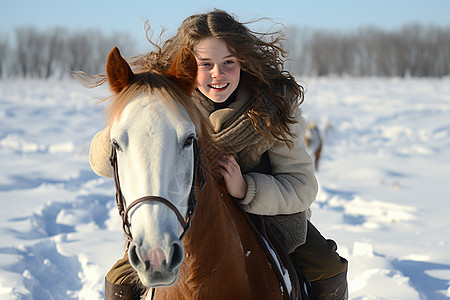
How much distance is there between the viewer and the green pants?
7.86ft

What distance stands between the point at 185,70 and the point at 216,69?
0.67 meters

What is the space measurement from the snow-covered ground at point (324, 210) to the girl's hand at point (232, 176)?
0.56 metres

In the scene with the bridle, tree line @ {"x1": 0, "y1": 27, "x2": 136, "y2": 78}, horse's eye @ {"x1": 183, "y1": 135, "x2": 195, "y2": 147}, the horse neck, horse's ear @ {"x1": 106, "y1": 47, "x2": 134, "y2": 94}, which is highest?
horse's ear @ {"x1": 106, "y1": 47, "x2": 134, "y2": 94}

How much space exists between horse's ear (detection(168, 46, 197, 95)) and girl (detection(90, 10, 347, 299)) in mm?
480

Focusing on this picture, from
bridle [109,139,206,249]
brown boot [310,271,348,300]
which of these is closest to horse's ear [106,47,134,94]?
bridle [109,139,206,249]

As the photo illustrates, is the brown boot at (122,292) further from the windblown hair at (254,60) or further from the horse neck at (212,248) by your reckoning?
the windblown hair at (254,60)

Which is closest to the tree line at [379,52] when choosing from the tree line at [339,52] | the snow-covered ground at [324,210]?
the tree line at [339,52]

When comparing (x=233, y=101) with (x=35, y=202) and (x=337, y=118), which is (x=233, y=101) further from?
(x=337, y=118)

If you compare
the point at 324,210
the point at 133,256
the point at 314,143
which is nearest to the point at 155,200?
the point at 133,256

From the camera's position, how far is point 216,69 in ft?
7.41

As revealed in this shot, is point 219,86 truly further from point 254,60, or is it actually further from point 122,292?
point 122,292

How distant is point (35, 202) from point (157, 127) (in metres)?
6.23

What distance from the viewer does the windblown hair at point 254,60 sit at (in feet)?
7.23

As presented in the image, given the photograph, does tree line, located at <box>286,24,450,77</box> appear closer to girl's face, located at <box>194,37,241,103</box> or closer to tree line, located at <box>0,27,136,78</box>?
tree line, located at <box>0,27,136,78</box>
